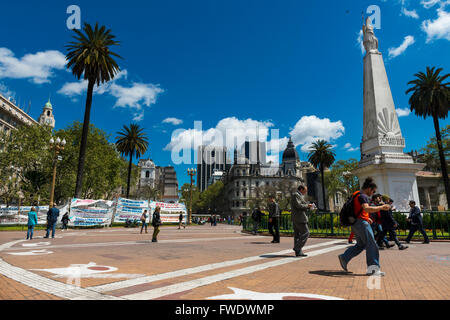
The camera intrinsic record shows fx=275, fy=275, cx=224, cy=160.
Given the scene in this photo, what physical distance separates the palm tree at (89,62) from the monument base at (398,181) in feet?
78.2

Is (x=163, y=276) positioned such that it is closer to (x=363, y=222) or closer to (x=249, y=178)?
(x=363, y=222)

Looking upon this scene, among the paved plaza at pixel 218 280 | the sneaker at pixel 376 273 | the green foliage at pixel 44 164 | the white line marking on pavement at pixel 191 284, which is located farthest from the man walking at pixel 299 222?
the green foliage at pixel 44 164

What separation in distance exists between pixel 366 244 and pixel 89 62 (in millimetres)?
27321

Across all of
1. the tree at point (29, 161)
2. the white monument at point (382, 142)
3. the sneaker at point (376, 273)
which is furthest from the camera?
the tree at point (29, 161)

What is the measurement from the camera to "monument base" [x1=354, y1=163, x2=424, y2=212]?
1619cm

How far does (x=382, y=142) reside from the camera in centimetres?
1769

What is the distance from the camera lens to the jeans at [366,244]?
4.71 meters

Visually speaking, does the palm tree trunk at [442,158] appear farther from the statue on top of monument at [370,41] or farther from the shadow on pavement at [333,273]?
the shadow on pavement at [333,273]

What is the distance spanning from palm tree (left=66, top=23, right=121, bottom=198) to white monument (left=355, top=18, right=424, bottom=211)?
22.9 m

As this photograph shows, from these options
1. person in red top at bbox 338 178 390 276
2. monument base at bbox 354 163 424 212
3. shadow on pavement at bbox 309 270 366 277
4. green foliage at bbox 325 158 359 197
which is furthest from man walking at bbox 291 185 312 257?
green foliage at bbox 325 158 359 197

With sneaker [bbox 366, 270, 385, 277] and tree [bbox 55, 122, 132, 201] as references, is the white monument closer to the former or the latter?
sneaker [bbox 366, 270, 385, 277]

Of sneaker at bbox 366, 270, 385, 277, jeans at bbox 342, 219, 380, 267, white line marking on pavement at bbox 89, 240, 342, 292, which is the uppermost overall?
jeans at bbox 342, 219, 380, 267

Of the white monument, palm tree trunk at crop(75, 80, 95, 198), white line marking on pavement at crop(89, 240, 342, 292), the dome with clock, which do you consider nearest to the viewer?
white line marking on pavement at crop(89, 240, 342, 292)

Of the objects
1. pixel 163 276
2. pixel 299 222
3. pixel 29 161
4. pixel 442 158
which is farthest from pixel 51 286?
pixel 29 161
